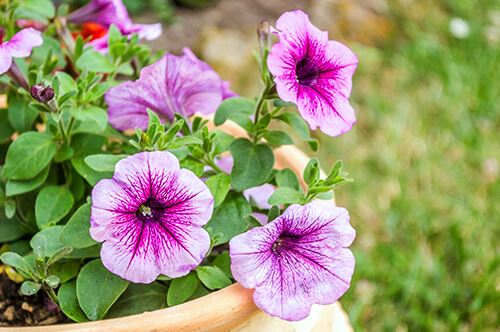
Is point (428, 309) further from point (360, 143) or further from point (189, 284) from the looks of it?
point (189, 284)

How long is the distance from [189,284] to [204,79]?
0.28 m

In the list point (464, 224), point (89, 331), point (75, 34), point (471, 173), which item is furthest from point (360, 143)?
point (89, 331)

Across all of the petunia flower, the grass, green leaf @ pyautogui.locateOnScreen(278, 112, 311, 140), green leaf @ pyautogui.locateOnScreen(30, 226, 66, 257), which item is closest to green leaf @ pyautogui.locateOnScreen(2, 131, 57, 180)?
green leaf @ pyautogui.locateOnScreen(30, 226, 66, 257)

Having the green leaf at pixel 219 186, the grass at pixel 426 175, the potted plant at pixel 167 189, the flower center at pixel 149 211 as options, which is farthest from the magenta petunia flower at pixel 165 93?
the grass at pixel 426 175

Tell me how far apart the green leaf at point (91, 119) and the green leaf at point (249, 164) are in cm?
17

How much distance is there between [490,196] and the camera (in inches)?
77.7

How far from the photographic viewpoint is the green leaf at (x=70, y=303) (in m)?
0.88

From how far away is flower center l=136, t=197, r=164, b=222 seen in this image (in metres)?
0.83

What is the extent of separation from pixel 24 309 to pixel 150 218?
28 cm

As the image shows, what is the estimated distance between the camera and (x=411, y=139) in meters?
2.21

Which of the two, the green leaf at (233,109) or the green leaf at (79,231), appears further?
the green leaf at (233,109)

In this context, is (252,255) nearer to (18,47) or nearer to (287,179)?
(287,179)

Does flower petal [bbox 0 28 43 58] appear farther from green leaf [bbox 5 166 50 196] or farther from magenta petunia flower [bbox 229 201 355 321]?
magenta petunia flower [bbox 229 201 355 321]

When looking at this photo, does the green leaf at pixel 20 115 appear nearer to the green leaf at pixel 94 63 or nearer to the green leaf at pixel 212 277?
the green leaf at pixel 94 63
